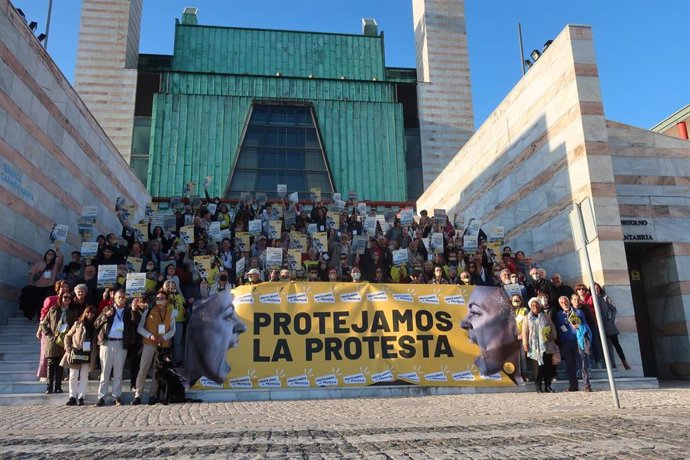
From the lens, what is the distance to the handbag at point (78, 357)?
9.32 metres

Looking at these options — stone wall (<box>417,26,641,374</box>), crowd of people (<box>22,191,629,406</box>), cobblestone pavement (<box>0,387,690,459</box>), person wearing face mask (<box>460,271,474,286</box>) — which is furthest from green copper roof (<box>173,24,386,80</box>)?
cobblestone pavement (<box>0,387,690,459</box>)

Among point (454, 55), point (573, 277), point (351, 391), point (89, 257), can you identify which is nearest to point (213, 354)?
point (351, 391)

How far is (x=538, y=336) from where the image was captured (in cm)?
1063

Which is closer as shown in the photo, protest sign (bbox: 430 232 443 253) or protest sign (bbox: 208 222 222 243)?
protest sign (bbox: 430 232 443 253)

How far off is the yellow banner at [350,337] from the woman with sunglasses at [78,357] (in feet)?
5.76

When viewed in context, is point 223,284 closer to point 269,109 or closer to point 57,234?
point 57,234

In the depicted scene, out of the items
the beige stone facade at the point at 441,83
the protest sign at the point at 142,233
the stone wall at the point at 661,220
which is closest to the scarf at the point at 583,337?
the stone wall at the point at 661,220

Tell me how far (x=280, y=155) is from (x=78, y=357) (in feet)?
73.2

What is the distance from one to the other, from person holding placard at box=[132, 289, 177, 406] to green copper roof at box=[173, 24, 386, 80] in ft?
84.5

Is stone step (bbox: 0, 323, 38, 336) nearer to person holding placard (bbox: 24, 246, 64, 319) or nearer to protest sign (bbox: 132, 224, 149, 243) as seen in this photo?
person holding placard (bbox: 24, 246, 64, 319)

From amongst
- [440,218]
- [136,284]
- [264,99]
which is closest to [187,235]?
[136,284]

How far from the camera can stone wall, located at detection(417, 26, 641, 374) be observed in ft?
42.5

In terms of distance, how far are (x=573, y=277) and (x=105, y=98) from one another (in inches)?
1091

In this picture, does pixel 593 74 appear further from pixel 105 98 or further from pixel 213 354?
pixel 105 98
